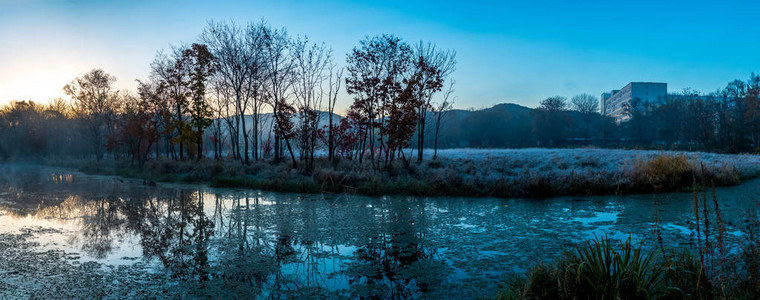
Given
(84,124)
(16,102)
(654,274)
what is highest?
(16,102)

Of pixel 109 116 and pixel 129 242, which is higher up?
pixel 109 116

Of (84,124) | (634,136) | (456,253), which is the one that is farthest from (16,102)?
(634,136)

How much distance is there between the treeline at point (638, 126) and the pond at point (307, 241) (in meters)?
38.5

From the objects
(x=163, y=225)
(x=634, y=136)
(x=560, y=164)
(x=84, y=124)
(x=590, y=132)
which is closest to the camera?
(x=163, y=225)

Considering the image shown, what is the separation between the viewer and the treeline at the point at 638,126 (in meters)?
40.8

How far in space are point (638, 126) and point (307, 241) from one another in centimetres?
7325

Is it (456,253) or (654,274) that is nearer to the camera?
(654,274)

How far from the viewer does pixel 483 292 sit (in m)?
3.76

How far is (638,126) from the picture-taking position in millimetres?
64188

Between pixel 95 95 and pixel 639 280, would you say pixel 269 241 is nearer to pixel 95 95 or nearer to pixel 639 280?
pixel 639 280

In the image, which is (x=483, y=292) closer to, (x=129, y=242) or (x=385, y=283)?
(x=385, y=283)

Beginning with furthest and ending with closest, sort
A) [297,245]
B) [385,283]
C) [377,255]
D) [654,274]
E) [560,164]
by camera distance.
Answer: [560,164] < [297,245] < [377,255] < [385,283] < [654,274]

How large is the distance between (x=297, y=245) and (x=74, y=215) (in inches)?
230

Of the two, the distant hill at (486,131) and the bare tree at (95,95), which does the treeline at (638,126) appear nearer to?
the distant hill at (486,131)
